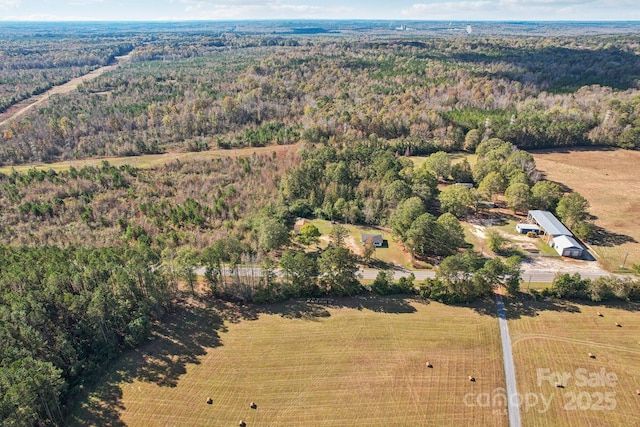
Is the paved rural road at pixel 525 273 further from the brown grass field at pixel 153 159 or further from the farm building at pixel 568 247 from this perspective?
the brown grass field at pixel 153 159

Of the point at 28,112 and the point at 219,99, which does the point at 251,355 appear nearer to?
the point at 219,99

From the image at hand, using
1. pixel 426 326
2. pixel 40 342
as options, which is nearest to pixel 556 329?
pixel 426 326

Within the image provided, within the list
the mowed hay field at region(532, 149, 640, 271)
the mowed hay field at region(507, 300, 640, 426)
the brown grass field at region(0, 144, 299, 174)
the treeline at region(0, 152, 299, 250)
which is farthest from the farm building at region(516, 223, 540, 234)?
the brown grass field at region(0, 144, 299, 174)

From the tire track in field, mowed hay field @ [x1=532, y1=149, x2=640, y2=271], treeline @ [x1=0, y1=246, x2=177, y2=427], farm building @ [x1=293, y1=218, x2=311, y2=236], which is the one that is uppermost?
treeline @ [x1=0, y1=246, x2=177, y2=427]

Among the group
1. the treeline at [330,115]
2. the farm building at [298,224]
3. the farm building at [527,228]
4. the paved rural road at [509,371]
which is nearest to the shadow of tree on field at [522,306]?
the paved rural road at [509,371]

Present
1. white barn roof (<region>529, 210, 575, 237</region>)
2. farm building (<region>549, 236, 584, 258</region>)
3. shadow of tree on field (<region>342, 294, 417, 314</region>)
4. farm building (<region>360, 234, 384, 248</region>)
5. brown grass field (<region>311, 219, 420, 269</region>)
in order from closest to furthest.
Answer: shadow of tree on field (<region>342, 294, 417, 314</region>), brown grass field (<region>311, 219, 420, 269</region>), farm building (<region>549, 236, 584, 258</region>), farm building (<region>360, 234, 384, 248</region>), white barn roof (<region>529, 210, 575, 237</region>)

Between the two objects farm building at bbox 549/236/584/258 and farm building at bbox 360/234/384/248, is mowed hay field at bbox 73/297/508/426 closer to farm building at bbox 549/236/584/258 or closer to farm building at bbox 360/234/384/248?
farm building at bbox 360/234/384/248
